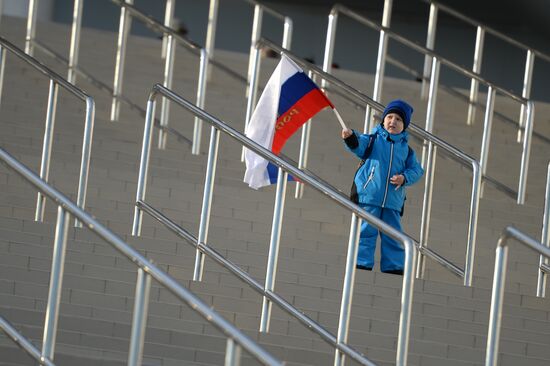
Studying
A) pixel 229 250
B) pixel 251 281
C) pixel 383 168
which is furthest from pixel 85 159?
pixel 383 168

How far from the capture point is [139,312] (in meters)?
5.16

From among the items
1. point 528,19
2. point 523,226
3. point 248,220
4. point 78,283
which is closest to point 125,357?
point 78,283

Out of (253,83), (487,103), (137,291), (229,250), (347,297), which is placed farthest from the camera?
(487,103)

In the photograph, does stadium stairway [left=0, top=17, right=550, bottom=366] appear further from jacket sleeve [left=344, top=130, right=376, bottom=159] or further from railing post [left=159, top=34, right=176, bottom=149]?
jacket sleeve [left=344, top=130, right=376, bottom=159]

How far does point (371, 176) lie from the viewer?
7.95 meters

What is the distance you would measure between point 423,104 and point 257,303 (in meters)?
4.78

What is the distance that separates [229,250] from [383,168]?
1.05 m

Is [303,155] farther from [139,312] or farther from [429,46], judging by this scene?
[139,312]

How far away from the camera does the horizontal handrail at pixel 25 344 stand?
5453 millimetres

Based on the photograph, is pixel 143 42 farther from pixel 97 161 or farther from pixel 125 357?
pixel 125 357

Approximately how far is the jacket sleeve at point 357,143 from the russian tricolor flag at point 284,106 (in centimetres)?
25

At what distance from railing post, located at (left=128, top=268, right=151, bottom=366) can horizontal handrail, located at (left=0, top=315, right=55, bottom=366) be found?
0.43 meters

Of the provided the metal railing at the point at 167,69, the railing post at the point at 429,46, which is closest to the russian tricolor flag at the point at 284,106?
the metal railing at the point at 167,69

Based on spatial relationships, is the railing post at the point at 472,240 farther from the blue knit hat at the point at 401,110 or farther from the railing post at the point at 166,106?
the railing post at the point at 166,106
